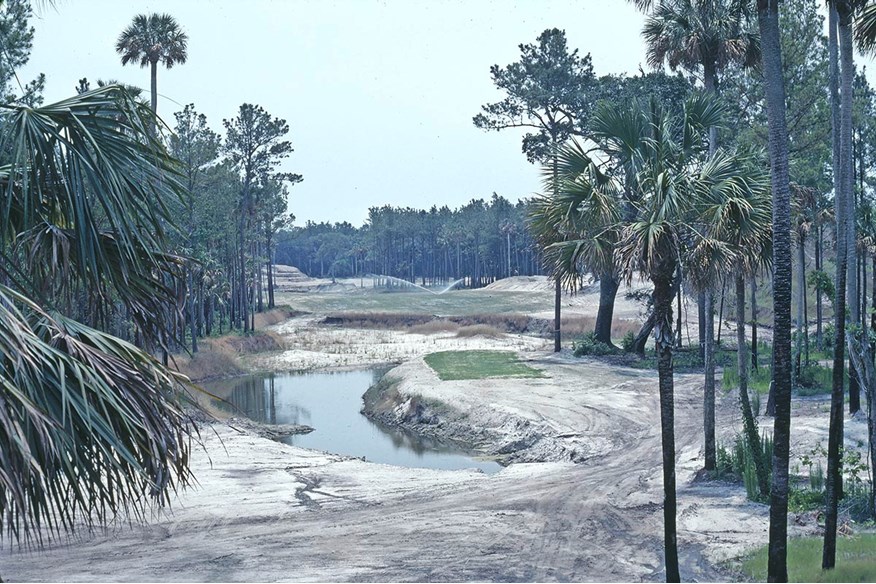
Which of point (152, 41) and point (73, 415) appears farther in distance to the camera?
point (152, 41)

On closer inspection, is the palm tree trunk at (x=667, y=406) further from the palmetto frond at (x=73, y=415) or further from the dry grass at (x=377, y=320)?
the dry grass at (x=377, y=320)

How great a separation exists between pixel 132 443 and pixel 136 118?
239 centimetres

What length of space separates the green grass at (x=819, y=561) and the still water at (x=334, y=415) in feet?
38.0

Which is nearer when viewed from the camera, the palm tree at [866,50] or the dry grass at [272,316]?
the palm tree at [866,50]

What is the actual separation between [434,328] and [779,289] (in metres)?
61.8

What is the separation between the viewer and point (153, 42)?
42594 mm

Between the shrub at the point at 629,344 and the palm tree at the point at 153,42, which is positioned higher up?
the palm tree at the point at 153,42

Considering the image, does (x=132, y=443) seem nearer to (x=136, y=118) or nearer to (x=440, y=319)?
(x=136, y=118)

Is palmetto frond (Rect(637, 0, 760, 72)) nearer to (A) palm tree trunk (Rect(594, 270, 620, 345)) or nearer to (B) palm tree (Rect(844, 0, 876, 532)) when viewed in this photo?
(B) palm tree (Rect(844, 0, 876, 532))

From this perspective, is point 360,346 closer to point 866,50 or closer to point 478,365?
point 478,365

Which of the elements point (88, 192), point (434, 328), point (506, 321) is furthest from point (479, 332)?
point (88, 192)

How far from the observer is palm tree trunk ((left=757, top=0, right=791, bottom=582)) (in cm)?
1020

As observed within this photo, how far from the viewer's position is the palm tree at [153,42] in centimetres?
4228

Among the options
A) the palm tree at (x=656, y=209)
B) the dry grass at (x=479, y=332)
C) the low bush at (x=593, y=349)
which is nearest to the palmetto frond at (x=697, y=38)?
the palm tree at (x=656, y=209)
